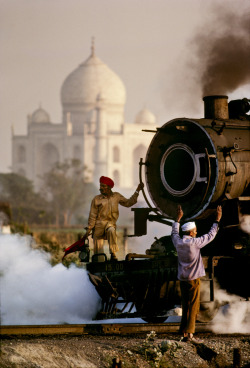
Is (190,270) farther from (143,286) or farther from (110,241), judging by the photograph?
(110,241)

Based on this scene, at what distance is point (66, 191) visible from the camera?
148 meters

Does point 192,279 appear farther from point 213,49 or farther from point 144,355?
point 213,49

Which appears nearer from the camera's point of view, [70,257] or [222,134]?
[222,134]

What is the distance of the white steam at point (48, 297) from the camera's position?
15.6 m

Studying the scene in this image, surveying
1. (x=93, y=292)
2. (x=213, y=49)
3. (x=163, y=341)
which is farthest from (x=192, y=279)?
(x=213, y=49)

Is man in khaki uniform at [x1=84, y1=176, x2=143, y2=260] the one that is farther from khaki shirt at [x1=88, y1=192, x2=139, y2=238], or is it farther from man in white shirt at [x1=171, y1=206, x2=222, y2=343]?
man in white shirt at [x1=171, y1=206, x2=222, y2=343]

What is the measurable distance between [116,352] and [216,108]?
504 centimetres

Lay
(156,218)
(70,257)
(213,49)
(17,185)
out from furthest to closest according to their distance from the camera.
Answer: (17,185) → (70,257) → (213,49) → (156,218)

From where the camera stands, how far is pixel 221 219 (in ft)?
49.8

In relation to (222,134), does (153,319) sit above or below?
below

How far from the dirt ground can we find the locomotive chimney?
3882mm

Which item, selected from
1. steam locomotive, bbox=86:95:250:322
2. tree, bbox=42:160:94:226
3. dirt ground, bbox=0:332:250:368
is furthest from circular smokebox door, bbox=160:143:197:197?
tree, bbox=42:160:94:226

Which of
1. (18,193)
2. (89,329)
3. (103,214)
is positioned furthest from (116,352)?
(18,193)

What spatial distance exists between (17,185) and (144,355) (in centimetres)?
12372
